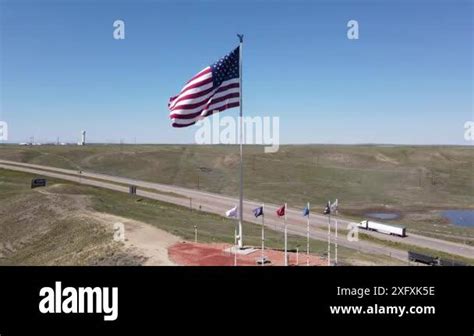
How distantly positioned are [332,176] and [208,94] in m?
101

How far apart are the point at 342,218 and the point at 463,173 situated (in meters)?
75.7

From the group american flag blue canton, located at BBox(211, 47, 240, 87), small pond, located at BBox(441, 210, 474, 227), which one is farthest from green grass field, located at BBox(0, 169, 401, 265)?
small pond, located at BBox(441, 210, 474, 227)

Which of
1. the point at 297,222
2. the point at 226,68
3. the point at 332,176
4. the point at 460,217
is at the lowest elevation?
the point at 460,217

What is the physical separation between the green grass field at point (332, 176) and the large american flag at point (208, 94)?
4973cm

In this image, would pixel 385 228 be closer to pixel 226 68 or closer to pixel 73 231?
pixel 73 231

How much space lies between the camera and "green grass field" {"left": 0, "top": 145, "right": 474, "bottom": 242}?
3538 inches

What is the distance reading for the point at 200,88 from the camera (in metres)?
23.7

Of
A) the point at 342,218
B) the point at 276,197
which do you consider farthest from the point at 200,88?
the point at 276,197

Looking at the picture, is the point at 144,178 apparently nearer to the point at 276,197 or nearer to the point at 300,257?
the point at 276,197

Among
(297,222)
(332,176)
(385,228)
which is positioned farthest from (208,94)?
(332,176)

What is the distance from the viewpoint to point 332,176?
12031 centimetres

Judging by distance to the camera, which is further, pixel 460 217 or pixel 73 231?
pixel 460 217

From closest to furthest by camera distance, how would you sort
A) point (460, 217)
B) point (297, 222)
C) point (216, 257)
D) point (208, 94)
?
point (208, 94) → point (216, 257) → point (297, 222) → point (460, 217)

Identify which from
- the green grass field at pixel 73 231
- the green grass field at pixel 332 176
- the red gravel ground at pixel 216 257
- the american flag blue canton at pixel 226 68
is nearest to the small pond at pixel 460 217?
the green grass field at pixel 332 176
